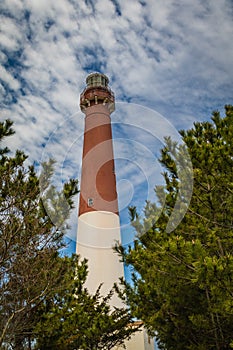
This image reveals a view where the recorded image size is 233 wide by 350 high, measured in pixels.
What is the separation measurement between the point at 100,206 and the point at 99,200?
0.29 meters

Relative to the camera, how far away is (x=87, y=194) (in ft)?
45.3

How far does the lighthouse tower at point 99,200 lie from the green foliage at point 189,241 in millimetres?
3514

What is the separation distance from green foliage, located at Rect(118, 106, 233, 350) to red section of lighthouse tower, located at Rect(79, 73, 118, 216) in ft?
21.7

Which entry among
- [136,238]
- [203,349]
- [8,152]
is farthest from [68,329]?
[8,152]

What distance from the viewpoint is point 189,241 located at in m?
5.68

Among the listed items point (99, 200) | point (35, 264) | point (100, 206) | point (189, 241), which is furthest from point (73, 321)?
point (99, 200)

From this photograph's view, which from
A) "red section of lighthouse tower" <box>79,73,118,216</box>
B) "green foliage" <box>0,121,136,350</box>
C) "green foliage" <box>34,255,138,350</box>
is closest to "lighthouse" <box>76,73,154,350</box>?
"red section of lighthouse tower" <box>79,73,118,216</box>

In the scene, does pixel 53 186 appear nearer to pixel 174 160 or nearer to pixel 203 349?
pixel 174 160

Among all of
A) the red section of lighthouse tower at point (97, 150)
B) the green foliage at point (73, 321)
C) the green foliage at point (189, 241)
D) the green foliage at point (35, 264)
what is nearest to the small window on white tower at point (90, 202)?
the red section of lighthouse tower at point (97, 150)

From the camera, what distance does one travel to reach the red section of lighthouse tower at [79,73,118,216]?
13688 millimetres

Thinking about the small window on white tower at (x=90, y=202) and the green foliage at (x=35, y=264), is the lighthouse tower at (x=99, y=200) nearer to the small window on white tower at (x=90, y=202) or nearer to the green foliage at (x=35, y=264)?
the small window on white tower at (x=90, y=202)

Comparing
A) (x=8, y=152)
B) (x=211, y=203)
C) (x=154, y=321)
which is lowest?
(x=154, y=321)

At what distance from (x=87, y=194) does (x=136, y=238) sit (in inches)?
273

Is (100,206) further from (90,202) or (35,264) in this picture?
(35,264)
